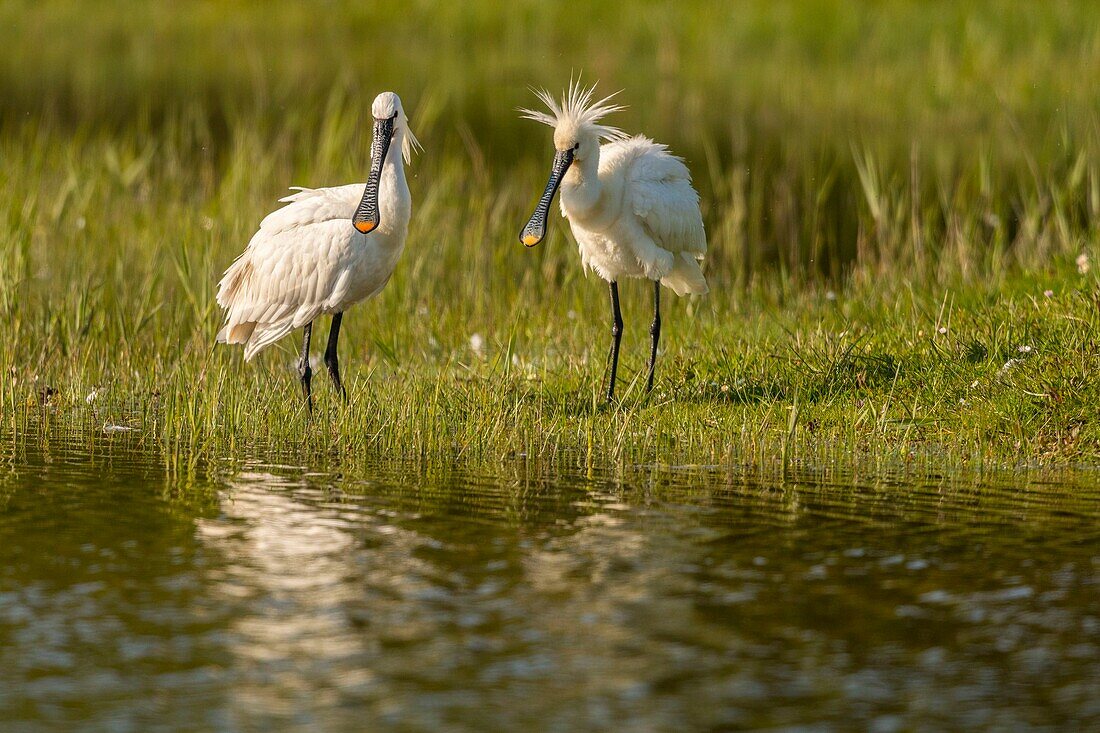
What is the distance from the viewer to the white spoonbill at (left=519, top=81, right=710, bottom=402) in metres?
9.12

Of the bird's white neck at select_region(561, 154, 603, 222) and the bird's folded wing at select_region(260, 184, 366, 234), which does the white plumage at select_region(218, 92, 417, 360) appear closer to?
the bird's folded wing at select_region(260, 184, 366, 234)

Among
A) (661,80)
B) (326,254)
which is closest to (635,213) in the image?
(326,254)

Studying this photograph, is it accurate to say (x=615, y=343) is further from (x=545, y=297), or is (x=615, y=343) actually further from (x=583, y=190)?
(x=545, y=297)

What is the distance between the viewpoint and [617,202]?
30.1 ft

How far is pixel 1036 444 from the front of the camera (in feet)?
23.4

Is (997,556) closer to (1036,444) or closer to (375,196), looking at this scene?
(1036,444)

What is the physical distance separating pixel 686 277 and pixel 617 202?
948 millimetres

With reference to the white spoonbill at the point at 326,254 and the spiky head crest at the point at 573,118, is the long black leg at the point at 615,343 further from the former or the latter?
the white spoonbill at the point at 326,254

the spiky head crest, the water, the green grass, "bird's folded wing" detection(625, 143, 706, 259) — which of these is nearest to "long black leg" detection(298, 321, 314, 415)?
the green grass

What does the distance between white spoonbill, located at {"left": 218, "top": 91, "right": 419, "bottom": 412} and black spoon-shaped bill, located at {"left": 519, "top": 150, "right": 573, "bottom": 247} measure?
0.85m

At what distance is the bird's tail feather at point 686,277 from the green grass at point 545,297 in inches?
11.5

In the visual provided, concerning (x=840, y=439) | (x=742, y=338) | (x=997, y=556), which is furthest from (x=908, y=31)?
(x=997, y=556)

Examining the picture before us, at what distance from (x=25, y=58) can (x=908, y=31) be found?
13.9 meters

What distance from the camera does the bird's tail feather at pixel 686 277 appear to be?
984cm
